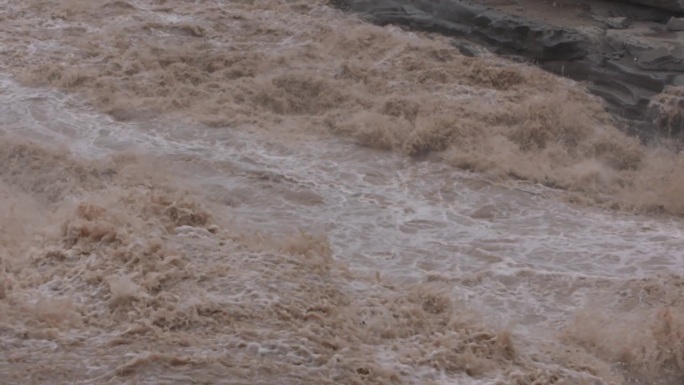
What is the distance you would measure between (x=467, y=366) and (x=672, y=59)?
6.37 metres

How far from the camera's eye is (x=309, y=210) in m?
8.25

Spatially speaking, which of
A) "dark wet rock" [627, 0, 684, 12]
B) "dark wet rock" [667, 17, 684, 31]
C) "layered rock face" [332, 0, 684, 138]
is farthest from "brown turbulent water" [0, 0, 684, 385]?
"dark wet rock" [627, 0, 684, 12]

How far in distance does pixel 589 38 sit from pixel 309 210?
16.0 ft

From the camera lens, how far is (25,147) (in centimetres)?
888

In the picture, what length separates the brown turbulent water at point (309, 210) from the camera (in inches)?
213

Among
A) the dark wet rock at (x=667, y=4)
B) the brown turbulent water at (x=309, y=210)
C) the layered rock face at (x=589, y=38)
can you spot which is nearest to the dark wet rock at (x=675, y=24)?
the layered rock face at (x=589, y=38)

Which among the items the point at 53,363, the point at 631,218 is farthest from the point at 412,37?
the point at 53,363

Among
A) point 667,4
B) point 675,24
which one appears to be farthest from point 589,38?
point 667,4

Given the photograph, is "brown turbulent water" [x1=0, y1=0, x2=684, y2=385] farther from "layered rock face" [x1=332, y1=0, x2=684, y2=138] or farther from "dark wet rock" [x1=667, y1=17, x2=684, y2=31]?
"dark wet rock" [x1=667, y1=17, x2=684, y2=31]

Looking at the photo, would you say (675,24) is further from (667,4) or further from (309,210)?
(309,210)

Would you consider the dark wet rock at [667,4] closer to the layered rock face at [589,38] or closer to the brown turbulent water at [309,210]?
the layered rock face at [589,38]

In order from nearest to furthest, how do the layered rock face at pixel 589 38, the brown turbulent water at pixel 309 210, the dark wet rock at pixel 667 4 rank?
the brown turbulent water at pixel 309 210 < the layered rock face at pixel 589 38 < the dark wet rock at pixel 667 4

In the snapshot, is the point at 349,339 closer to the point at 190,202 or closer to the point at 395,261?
the point at 395,261

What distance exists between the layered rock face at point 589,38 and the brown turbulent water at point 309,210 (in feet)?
1.13
